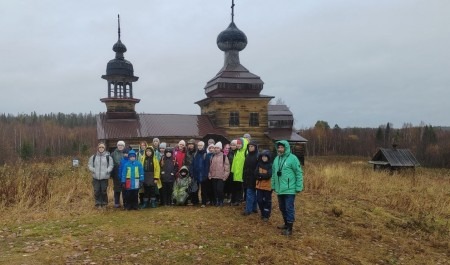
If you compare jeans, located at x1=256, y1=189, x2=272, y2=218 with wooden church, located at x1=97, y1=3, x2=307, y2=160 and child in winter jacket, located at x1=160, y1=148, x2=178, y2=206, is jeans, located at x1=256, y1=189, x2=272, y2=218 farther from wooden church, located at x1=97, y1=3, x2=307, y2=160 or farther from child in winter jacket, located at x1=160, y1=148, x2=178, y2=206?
wooden church, located at x1=97, y1=3, x2=307, y2=160

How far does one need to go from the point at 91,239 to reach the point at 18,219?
2933mm

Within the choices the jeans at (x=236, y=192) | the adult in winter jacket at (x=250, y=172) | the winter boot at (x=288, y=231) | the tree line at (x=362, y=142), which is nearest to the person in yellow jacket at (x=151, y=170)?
the jeans at (x=236, y=192)

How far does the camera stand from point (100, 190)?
9539mm

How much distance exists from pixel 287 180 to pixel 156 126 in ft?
59.3

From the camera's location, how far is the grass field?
592cm

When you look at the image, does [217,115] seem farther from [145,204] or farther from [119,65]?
[145,204]

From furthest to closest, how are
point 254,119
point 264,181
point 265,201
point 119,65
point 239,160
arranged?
point 254,119 < point 119,65 < point 239,160 < point 265,201 < point 264,181

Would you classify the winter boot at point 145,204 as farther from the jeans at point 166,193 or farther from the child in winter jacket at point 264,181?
the child in winter jacket at point 264,181

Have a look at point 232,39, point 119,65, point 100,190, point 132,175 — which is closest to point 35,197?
point 100,190

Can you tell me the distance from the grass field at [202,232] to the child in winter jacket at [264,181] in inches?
15.2

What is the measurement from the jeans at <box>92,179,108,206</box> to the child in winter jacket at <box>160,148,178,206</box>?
1.54m

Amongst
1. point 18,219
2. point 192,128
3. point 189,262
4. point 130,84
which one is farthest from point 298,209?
point 130,84

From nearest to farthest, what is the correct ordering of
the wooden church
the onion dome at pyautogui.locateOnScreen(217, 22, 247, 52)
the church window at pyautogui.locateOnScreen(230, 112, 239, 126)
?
the wooden church, the church window at pyautogui.locateOnScreen(230, 112, 239, 126), the onion dome at pyautogui.locateOnScreen(217, 22, 247, 52)

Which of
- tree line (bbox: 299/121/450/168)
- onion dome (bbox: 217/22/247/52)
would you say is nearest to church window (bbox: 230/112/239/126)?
onion dome (bbox: 217/22/247/52)
